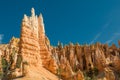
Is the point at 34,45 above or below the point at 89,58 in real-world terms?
above

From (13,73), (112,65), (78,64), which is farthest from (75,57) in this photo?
(13,73)

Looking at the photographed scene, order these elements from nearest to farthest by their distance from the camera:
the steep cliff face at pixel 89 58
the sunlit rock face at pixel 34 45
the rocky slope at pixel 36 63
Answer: the rocky slope at pixel 36 63
the sunlit rock face at pixel 34 45
the steep cliff face at pixel 89 58

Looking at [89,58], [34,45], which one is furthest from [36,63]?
[89,58]

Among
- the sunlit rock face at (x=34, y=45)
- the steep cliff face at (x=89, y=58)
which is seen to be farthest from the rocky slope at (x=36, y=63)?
the steep cliff face at (x=89, y=58)

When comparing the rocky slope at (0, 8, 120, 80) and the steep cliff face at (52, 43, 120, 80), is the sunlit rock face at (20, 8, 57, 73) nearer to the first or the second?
the rocky slope at (0, 8, 120, 80)

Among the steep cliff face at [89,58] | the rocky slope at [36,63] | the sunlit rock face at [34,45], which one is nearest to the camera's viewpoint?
the rocky slope at [36,63]

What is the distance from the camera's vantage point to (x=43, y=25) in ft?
269

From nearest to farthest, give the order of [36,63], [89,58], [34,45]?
1. [36,63]
2. [34,45]
3. [89,58]

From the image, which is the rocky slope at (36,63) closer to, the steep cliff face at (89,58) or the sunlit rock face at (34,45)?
the sunlit rock face at (34,45)

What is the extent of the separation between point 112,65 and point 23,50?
37335 millimetres

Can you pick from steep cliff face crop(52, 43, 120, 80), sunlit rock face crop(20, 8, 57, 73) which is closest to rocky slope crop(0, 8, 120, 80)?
sunlit rock face crop(20, 8, 57, 73)

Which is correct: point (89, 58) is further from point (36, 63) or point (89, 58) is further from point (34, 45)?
point (36, 63)

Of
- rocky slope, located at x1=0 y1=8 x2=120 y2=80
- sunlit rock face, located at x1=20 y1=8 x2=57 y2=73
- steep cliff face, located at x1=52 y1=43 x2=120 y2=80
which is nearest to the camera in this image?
rocky slope, located at x1=0 y1=8 x2=120 y2=80

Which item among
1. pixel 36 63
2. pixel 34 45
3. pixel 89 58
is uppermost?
pixel 34 45
